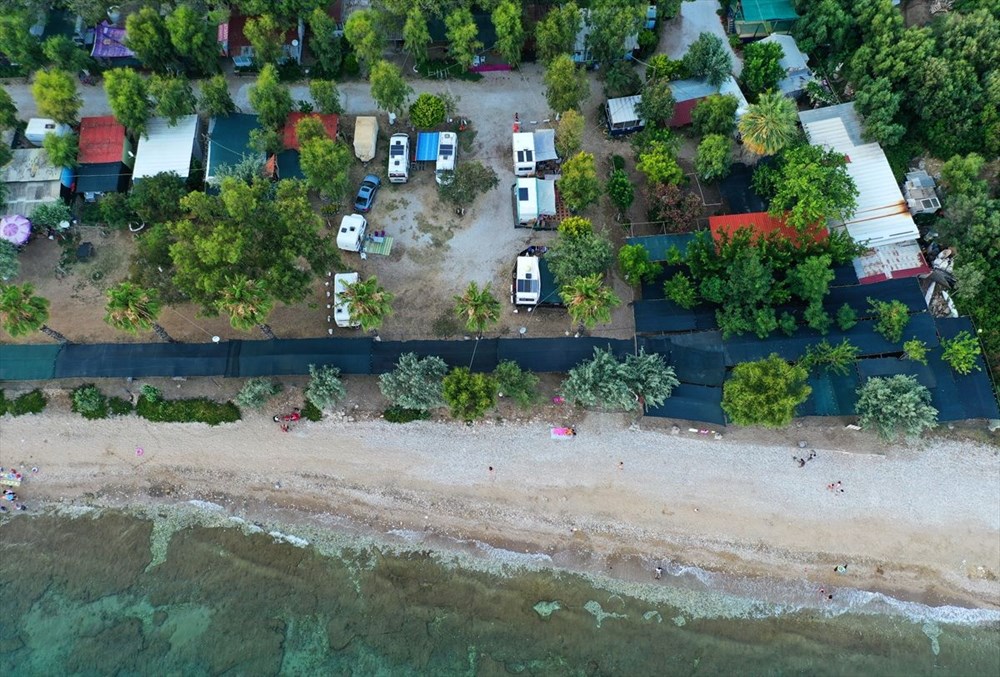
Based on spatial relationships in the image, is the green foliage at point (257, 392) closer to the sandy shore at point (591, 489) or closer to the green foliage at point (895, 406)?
the sandy shore at point (591, 489)

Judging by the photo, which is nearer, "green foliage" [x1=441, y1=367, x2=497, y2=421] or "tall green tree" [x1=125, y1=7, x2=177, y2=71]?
"green foliage" [x1=441, y1=367, x2=497, y2=421]

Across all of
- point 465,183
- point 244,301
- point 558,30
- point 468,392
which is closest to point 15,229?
point 244,301

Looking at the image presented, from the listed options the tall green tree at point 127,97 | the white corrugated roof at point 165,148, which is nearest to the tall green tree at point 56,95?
the tall green tree at point 127,97

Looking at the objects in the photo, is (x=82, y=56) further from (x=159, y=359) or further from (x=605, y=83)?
(x=605, y=83)

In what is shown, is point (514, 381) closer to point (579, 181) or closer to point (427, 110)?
point (579, 181)

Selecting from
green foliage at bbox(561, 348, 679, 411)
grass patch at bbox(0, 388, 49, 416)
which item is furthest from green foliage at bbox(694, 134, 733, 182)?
grass patch at bbox(0, 388, 49, 416)

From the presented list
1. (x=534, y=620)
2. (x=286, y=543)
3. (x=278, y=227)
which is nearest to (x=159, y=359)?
(x=278, y=227)

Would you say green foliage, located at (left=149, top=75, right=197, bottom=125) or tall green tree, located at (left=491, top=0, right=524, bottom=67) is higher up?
tall green tree, located at (left=491, top=0, right=524, bottom=67)

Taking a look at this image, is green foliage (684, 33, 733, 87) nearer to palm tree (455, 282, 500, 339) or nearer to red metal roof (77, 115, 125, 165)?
palm tree (455, 282, 500, 339)
